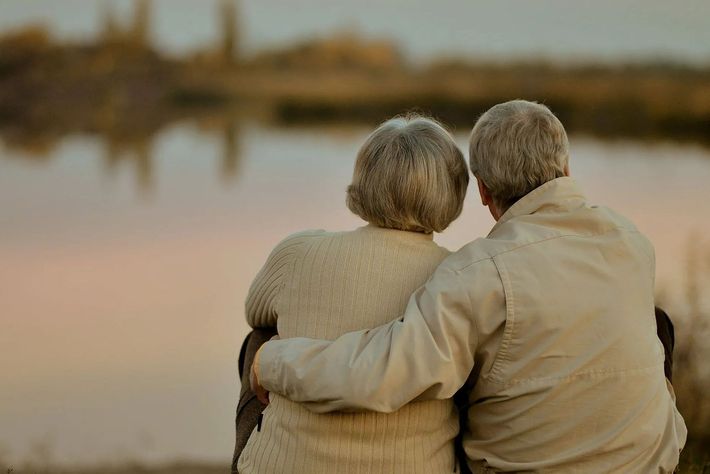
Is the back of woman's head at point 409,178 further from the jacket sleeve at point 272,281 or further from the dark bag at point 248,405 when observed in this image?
the dark bag at point 248,405

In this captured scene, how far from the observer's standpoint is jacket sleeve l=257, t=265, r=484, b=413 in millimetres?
2150

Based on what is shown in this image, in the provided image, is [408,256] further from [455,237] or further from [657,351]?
[455,237]

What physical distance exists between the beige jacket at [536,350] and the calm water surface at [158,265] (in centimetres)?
276

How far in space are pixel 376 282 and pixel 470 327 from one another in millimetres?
251

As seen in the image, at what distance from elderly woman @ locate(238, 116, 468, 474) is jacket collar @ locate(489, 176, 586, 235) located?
0.47 ft

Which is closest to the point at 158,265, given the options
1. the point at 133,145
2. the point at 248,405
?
the point at 133,145

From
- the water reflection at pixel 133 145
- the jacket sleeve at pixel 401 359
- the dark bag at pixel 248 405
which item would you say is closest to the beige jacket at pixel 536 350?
the jacket sleeve at pixel 401 359

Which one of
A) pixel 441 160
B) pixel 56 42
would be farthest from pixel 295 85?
pixel 441 160

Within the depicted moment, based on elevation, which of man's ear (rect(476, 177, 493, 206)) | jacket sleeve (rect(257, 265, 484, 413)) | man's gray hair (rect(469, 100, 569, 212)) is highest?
man's gray hair (rect(469, 100, 569, 212))

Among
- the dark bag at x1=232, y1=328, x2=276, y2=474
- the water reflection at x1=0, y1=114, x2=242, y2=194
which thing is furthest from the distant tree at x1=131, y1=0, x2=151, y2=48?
the dark bag at x1=232, y1=328, x2=276, y2=474

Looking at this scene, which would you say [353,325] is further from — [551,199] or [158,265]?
[158,265]

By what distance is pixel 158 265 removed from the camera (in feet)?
23.3

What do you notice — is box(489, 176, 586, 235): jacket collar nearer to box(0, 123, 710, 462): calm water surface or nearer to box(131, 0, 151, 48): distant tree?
box(0, 123, 710, 462): calm water surface

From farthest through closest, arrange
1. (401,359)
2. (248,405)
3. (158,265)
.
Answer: (158,265)
(248,405)
(401,359)
